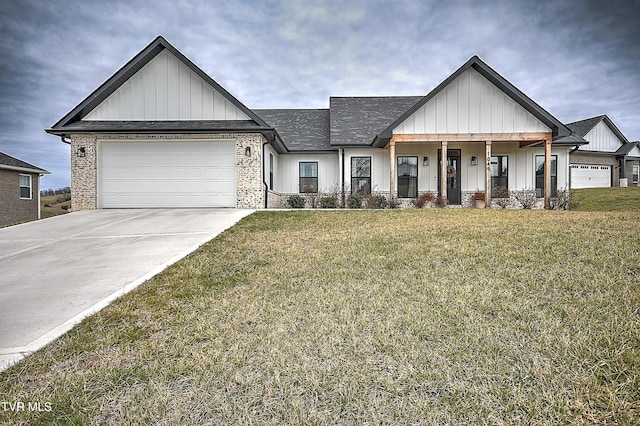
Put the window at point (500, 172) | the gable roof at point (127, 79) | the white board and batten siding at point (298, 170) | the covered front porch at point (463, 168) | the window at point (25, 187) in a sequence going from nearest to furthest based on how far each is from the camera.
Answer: the gable roof at point (127, 79) → the covered front porch at point (463, 168) → the window at point (500, 172) → the white board and batten siding at point (298, 170) → the window at point (25, 187)

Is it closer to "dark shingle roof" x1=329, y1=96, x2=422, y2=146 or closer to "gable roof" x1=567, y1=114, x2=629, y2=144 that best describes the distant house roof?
"dark shingle roof" x1=329, y1=96, x2=422, y2=146

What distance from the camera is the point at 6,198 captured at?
19.8 metres

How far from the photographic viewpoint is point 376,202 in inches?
618

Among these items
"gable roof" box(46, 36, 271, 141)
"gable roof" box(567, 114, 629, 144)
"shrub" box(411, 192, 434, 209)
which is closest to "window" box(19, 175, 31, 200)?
"gable roof" box(46, 36, 271, 141)

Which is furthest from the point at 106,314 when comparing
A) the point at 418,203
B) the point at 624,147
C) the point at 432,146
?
the point at 624,147

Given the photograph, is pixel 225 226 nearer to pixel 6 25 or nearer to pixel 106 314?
pixel 106 314

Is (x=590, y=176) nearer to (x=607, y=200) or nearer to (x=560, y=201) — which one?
(x=607, y=200)

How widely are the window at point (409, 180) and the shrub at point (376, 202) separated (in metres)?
1.59

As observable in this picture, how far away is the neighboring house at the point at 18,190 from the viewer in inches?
773

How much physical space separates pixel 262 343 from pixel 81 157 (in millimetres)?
13681

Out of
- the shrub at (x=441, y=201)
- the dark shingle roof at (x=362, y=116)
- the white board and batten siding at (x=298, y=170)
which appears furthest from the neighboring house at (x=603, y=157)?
the white board and batten siding at (x=298, y=170)

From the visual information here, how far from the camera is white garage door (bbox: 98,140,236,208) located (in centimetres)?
1374

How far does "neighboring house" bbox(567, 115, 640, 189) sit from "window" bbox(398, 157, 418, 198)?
13.2m

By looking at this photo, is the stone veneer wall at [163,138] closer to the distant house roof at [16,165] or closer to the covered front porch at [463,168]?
the covered front porch at [463,168]
